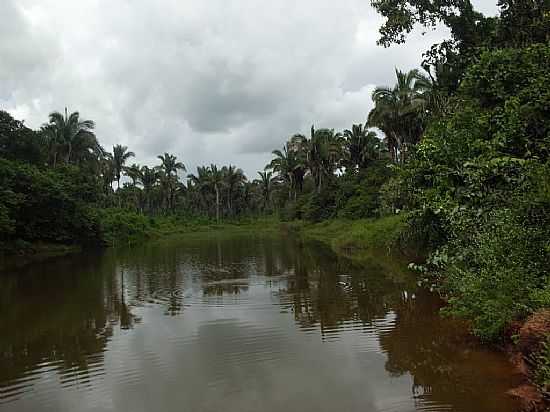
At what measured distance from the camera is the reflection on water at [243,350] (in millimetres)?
6574

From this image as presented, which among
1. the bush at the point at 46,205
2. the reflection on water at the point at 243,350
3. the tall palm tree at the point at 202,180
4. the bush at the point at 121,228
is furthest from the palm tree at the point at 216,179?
the reflection on water at the point at 243,350

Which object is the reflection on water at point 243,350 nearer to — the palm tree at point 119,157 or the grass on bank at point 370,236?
the grass on bank at point 370,236

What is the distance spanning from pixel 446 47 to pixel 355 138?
98.5ft

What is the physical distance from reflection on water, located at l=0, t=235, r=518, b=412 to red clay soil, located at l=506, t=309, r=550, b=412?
238 mm

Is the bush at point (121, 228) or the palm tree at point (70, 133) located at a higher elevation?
the palm tree at point (70, 133)

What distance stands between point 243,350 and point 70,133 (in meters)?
37.7

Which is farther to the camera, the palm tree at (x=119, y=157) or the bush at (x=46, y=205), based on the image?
the palm tree at (x=119, y=157)

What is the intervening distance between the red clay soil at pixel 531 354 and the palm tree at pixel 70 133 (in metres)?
A: 41.4

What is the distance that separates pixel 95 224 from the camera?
35.1 meters

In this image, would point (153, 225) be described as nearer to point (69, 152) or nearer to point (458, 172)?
point (69, 152)

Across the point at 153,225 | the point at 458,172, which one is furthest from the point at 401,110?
the point at 153,225

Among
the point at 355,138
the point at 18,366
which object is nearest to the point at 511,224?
A: the point at 18,366

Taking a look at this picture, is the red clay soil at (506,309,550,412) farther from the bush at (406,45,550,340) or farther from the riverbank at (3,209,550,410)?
the bush at (406,45,550,340)

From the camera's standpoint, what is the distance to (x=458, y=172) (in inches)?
393
